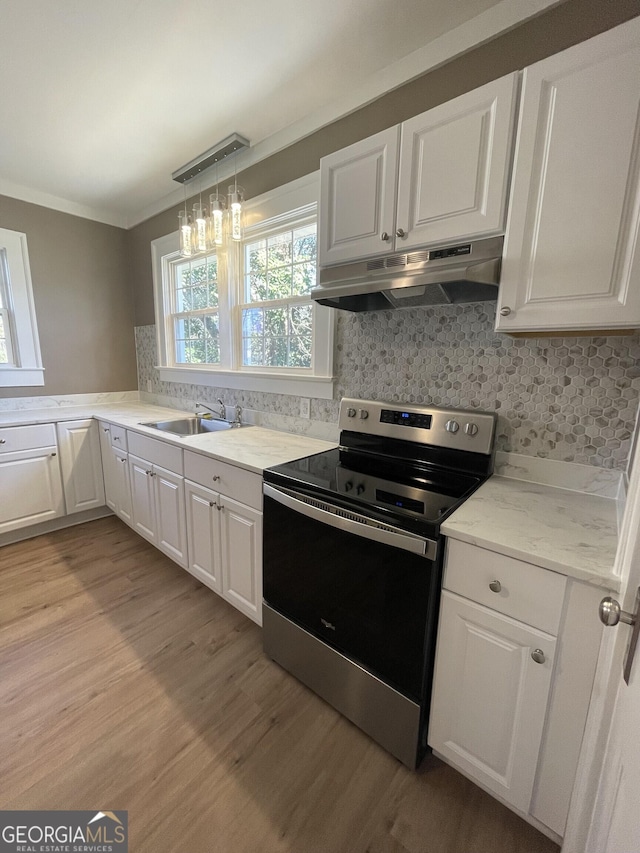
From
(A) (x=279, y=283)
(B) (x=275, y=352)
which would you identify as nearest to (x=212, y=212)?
(A) (x=279, y=283)

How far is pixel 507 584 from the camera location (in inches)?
38.2

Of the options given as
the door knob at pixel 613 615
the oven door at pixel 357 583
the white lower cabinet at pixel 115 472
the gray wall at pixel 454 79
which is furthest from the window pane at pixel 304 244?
the door knob at pixel 613 615

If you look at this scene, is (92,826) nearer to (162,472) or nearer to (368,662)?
(368,662)

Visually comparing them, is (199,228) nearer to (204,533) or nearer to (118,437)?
(118,437)

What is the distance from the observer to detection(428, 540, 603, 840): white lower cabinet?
2.96 feet

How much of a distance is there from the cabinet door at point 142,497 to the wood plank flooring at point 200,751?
1.76 feet

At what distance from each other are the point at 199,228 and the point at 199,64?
755mm

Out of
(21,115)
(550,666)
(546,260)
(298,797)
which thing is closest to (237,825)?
(298,797)

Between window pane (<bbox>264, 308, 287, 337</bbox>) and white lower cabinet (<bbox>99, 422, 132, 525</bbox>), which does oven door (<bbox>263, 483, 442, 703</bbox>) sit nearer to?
window pane (<bbox>264, 308, 287, 337</bbox>)

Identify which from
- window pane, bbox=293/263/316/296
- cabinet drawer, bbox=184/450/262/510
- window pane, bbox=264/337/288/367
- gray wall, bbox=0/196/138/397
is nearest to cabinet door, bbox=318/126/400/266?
window pane, bbox=293/263/316/296

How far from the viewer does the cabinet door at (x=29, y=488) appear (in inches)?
97.7

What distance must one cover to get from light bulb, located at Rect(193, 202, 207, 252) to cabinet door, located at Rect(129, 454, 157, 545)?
1411 mm

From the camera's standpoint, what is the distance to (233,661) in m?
1.64

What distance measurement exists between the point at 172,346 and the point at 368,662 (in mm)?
2867
